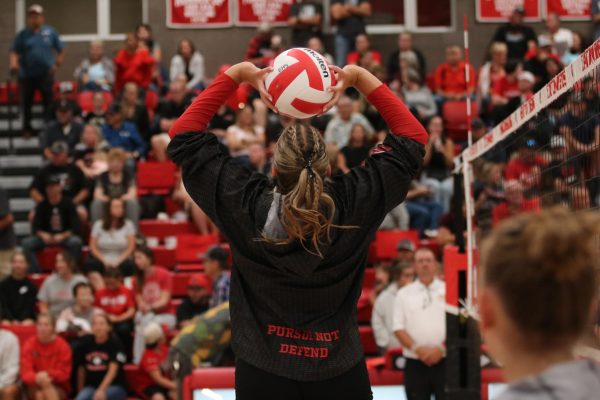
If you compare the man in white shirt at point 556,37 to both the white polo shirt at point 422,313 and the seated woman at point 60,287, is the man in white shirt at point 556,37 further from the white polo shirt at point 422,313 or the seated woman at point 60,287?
the seated woman at point 60,287

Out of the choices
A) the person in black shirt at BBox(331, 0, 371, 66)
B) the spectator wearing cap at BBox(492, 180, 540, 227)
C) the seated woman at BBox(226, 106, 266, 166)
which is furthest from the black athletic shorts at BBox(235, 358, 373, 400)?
the person in black shirt at BBox(331, 0, 371, 66)

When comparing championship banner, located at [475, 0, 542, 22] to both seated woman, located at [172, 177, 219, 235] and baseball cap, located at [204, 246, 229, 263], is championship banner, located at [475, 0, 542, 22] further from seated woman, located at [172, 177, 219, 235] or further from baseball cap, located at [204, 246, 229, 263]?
baseball cap, located at [204, 246, 229, 263]

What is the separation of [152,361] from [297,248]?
742cm

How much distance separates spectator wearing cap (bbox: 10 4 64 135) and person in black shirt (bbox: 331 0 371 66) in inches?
187

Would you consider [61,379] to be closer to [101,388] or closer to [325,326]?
[101,388]

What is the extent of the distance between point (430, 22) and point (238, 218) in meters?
15.9

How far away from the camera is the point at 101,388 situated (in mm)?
10672

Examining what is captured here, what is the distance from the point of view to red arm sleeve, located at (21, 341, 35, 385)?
10.8m

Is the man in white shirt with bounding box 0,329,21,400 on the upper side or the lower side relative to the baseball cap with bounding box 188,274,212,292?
lower

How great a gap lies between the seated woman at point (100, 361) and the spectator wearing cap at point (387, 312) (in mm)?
2809

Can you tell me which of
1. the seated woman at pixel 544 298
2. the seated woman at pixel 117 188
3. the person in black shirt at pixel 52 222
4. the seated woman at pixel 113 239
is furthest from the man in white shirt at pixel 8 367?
the seated woman at pixel 544 298

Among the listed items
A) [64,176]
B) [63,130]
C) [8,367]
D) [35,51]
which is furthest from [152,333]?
[35,51]

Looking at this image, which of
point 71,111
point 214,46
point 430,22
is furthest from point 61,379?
point 430,22

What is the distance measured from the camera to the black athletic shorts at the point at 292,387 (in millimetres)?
3801
